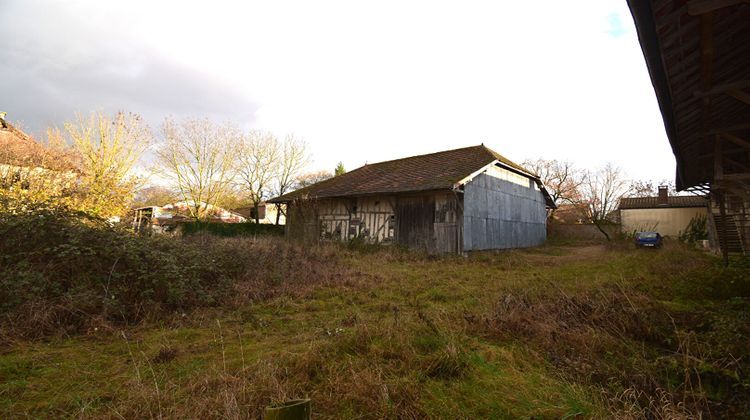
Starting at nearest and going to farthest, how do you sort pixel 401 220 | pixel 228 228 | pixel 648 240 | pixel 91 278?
pixel 91 278 → pixel 401 220 → pixel 648 240 → pixel 228 228

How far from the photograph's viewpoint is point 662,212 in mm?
30828

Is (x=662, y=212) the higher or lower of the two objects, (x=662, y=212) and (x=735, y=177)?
the higher

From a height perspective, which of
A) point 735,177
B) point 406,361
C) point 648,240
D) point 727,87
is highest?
point 727,87

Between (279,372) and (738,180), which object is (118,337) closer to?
(279,372)

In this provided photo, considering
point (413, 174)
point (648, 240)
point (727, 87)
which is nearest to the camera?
point (727, 87)

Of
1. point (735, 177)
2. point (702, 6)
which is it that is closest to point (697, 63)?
point (702, 6)

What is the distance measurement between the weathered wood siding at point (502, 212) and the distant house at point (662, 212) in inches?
574

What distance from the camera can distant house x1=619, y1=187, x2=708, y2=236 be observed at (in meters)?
29.6

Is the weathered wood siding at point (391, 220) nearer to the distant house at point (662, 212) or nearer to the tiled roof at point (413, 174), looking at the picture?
the tiled roof at point (413, 174)

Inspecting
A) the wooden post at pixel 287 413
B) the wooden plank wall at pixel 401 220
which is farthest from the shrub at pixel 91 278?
the wooden plank wall at pixel 401 220

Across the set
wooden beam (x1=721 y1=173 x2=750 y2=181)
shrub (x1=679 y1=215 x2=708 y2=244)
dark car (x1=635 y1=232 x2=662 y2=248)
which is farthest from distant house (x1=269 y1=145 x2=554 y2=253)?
shrub (x1=679 y1=215 x2=708 y2=244)

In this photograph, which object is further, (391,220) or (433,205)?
(391,220)

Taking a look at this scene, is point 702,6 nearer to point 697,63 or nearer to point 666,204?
point 697,63

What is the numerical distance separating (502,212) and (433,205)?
471cm
